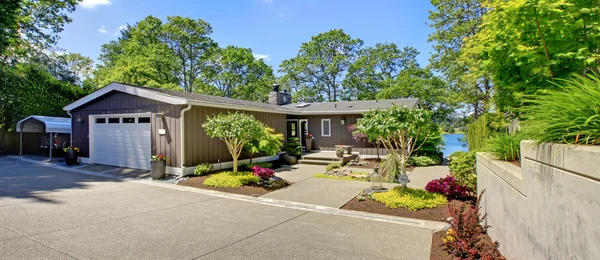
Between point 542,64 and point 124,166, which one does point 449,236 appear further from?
point 124,166

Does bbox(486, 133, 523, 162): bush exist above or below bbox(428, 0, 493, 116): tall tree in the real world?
below

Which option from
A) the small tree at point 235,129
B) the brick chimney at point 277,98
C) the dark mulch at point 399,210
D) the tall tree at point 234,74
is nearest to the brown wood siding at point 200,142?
the small tree at point 235,129

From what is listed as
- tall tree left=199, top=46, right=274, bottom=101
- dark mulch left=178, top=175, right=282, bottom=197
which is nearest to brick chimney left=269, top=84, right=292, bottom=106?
tall tree left=199, top=46, right=274, bottom=101

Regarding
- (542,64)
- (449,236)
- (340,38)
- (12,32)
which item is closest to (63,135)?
(12,32)

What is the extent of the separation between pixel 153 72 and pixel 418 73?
2533cm

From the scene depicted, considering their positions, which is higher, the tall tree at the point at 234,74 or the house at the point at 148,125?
the tall tree at the point at 234,74

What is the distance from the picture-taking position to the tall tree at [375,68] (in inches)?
1221

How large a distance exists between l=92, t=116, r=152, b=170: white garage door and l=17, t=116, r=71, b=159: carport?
348cm

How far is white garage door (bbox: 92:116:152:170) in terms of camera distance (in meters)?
10.5

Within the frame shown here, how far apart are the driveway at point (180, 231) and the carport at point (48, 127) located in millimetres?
8841

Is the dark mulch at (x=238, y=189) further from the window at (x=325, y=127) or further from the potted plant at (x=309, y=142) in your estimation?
the window at (x=325, y=127)

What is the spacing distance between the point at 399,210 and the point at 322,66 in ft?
94.3

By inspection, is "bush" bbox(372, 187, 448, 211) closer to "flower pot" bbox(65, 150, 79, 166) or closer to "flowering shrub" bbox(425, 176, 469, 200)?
"flowering shrub" bbox(425, 176, 469, 200)

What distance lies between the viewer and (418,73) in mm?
27984
